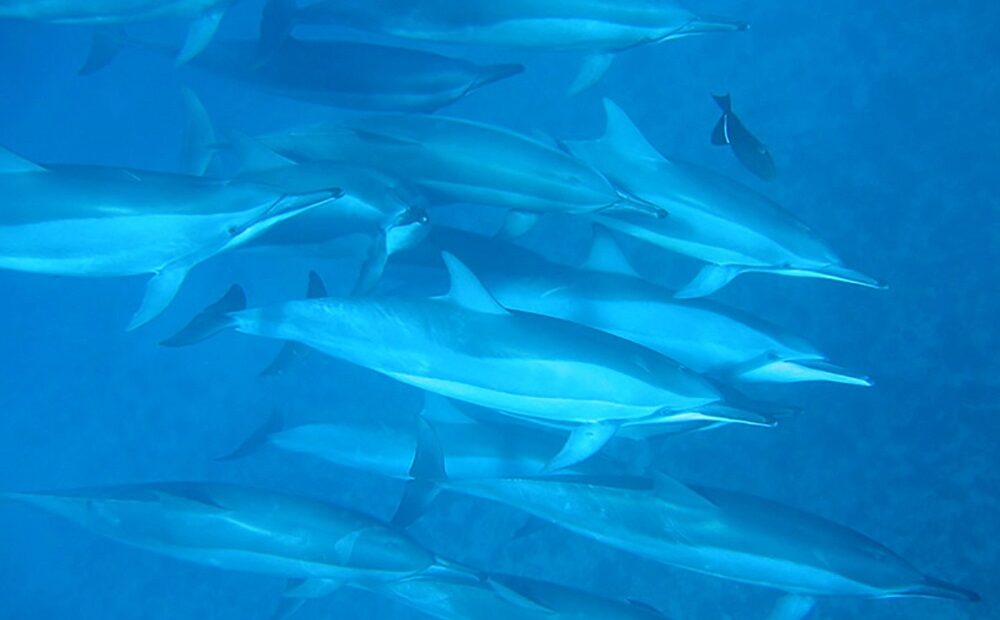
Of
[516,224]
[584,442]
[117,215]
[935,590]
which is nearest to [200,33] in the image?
[117,215]

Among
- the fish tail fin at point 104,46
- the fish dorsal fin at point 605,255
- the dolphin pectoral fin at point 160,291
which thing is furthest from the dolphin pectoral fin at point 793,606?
the fish tail fin at point 104,46

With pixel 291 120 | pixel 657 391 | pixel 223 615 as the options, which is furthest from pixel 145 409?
pixel 657 391

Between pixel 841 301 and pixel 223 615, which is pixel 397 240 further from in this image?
pixel 223 615

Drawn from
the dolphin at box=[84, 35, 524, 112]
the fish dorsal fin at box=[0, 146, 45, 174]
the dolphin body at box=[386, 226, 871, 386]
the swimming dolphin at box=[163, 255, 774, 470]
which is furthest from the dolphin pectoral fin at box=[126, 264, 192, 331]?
the dolphin at box=[84, 35, 524, 112]

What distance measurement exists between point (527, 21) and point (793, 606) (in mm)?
4268

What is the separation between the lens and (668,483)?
4.40 metres

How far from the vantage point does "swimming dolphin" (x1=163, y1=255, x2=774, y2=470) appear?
3.61 meters

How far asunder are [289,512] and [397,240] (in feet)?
6.40

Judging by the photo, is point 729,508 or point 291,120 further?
point 291,120

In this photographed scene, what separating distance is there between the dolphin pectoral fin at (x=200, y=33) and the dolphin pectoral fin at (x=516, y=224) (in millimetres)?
2580

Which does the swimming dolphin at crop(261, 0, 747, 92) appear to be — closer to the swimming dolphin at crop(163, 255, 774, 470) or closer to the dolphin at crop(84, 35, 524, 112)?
the dolphin at crop(84, 35, 524, 112)

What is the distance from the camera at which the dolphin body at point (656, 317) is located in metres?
4.82

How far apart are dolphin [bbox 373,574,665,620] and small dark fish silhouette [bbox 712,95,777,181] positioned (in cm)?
292

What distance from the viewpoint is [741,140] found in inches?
171
